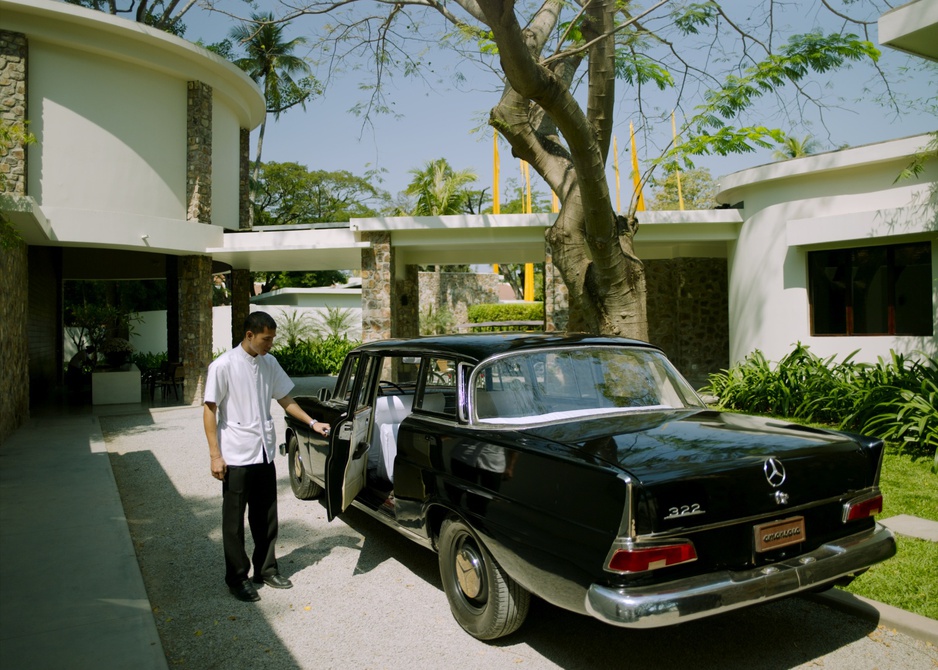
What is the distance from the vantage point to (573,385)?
14.7 ft

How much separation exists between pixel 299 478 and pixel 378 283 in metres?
8.96

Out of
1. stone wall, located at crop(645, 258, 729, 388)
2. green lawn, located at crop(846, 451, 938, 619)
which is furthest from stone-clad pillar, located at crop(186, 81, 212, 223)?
green lawn, located at crop(846, 451, 938, 619)

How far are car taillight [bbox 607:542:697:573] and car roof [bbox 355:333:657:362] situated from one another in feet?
5.31

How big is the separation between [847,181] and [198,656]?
1234 centimetres

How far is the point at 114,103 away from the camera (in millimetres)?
14227

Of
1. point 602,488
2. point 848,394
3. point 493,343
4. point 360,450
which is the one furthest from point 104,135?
point 602,488

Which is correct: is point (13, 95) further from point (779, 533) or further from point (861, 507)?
point (861, 507)

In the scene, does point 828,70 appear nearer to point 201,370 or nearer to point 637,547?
point 637,547

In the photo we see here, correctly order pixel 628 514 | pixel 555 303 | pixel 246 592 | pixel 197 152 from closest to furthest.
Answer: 1. pixel 628 514
2. pixel 246 592
3. pixel 555 303
4. pixel 197 152

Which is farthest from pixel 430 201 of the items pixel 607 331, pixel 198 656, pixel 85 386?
pixel 198 656

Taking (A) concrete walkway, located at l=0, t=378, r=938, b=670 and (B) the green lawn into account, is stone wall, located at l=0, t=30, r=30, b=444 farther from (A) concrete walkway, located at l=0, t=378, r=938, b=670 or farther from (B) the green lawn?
(B) the green lawn

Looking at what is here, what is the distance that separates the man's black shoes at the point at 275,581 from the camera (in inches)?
191

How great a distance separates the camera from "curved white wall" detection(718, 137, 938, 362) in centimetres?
1121

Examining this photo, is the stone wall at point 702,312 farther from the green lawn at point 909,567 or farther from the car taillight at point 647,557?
the car taillight at point 647,557
